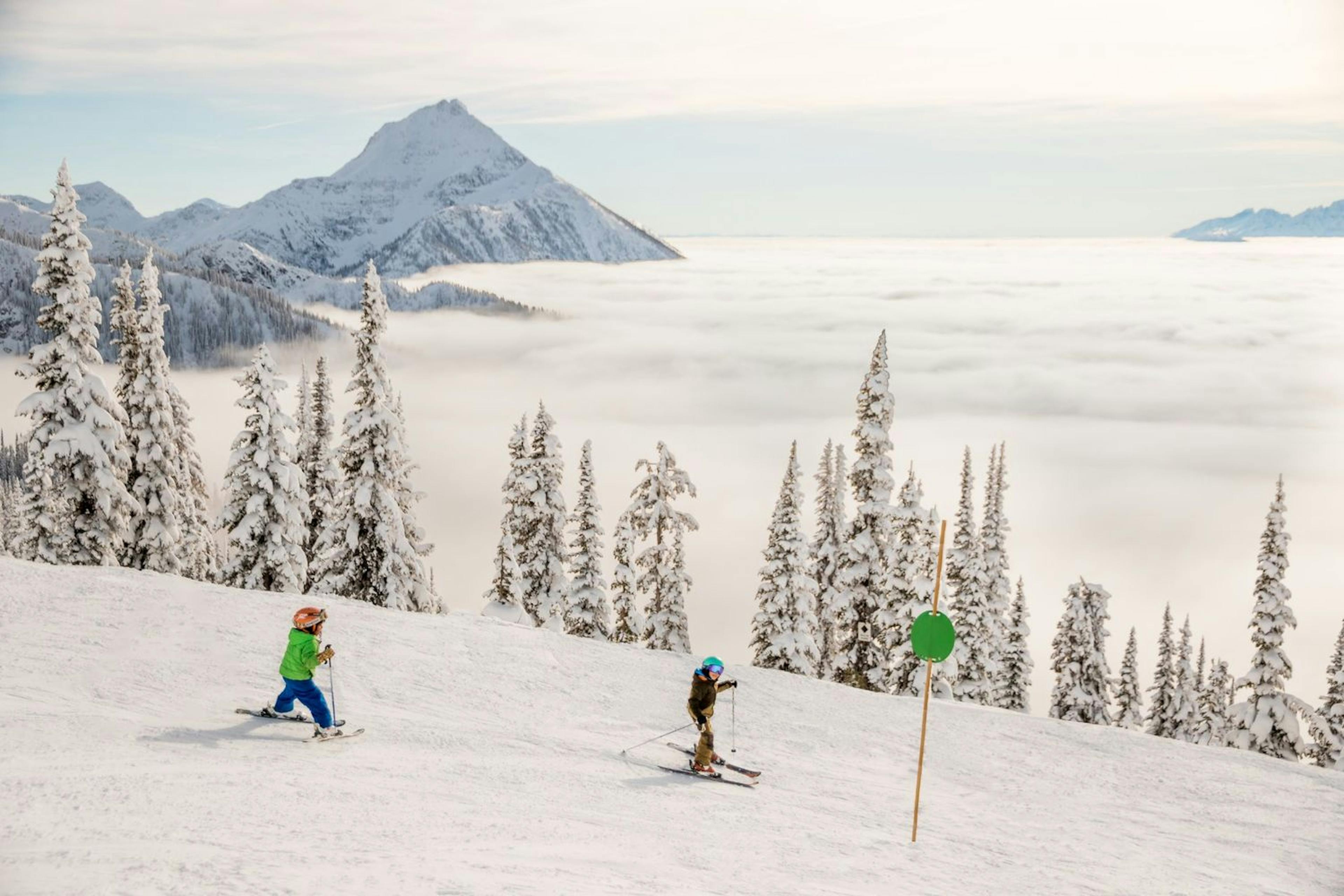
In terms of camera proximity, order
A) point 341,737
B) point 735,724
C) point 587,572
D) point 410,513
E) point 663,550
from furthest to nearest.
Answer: point 587,572 < point 663,550 < point 410,513 < point 735,724 < point 341,737

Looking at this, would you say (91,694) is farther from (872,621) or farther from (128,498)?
(872,621)

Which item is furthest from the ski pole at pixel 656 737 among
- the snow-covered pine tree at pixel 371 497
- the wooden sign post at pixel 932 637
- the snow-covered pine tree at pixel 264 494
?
the snow-covered pine tree at pixel 264 494

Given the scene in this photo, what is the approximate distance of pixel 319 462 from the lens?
3991 cm

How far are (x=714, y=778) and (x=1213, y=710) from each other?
54.2m

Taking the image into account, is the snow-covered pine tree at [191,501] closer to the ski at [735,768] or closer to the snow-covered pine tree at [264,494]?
the snow-covered pine tree at [264,494]

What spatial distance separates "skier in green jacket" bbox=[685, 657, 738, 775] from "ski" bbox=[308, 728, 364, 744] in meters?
4.56

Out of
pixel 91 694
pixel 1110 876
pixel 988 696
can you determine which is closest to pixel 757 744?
pixel 1110 876

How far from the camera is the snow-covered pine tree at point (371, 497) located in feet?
103

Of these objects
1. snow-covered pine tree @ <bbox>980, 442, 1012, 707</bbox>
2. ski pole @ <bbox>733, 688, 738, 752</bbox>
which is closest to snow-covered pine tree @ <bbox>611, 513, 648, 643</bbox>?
snow-covered pine tree @ <bbox>980, 442, 1012, 707</bbox>

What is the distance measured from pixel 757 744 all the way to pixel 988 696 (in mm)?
27791

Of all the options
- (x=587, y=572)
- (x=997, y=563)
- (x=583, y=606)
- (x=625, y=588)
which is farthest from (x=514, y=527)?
(x=997, y=563)

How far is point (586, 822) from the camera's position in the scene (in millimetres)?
9812

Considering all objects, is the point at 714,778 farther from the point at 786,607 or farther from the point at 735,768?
the point at 786,607

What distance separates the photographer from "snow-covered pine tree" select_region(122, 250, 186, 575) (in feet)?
106
